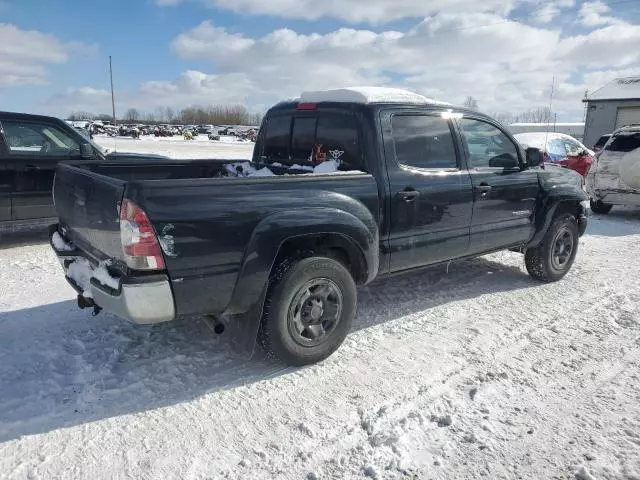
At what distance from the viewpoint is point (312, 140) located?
434 centimetres

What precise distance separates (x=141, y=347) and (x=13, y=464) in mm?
1320

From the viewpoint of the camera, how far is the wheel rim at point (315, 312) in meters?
3.50

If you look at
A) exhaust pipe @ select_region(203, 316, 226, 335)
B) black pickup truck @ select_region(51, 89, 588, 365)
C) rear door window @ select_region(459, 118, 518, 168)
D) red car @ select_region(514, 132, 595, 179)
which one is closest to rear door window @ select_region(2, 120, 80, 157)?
black pickup truck @ select_region(51, 89, 588, 365)

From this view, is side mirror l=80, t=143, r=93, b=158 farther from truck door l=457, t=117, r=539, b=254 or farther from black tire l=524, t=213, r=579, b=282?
black tire l=524, t=213, r=579, b=282

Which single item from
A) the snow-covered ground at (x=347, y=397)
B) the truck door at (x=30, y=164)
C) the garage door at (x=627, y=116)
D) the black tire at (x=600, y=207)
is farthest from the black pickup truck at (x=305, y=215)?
the garage door at (x=627, y=116)

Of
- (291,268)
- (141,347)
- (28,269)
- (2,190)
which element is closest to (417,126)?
(291,268)

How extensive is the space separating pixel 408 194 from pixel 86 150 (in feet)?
17.6

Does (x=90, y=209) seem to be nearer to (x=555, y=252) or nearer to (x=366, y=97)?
(x=366, y=97)

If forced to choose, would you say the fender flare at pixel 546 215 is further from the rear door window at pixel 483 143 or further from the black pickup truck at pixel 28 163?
the black pickup truck at pixel 28 163

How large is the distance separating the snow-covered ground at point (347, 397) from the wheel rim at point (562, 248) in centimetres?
84

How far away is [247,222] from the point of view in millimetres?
3150

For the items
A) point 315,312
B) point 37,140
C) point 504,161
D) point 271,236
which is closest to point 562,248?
point 504,161

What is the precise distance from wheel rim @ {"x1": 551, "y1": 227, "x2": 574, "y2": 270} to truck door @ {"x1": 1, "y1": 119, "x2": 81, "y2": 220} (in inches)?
255

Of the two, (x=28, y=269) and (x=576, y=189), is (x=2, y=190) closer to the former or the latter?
(x=28, y=269)
